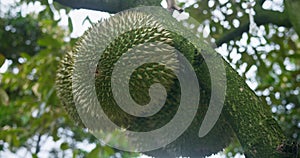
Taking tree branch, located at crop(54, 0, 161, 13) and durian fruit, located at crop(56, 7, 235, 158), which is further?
tree branch, located at crop(54, 0, 161, 13)

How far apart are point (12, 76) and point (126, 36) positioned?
1.31 m

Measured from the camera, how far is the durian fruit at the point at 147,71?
0.82 metres

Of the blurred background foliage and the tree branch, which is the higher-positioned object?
the tree branch

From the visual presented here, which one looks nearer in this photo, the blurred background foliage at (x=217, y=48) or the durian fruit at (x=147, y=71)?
the durian fruit at (x=147, y=71)

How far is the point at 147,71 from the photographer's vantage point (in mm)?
834

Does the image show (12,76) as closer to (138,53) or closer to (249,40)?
(249,40)

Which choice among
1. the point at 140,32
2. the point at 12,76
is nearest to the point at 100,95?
the point at 140,32

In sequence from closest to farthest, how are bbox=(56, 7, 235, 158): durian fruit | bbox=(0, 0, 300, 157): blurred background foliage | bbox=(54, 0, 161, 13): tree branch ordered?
1. bbox=(56, 7, 235, 158): durian fruit
2. bbox=(54, 0, 161, 13): tree branch
3. bbox=(0, 0, 300, 157): blurred background foliage

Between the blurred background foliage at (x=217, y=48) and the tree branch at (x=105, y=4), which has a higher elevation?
the tree branch at (x=105, y=4)

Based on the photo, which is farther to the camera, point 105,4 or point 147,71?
point 105,4

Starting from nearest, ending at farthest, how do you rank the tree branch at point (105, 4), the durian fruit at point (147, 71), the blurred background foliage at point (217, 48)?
the durian fruit at point (147, 71) → the tree branch at point (105, 4) → the blurred background foliage at point (217, 48)

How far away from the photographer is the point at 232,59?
1.59 metres

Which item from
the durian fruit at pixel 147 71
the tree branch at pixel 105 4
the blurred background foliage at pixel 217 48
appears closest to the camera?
the durian fruit at pixel 147 71

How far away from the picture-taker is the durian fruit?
82 cm
